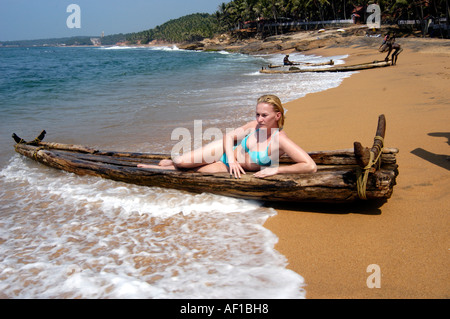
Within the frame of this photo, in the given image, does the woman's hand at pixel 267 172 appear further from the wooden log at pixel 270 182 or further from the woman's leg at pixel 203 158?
the woman's leg at pixel 203 158

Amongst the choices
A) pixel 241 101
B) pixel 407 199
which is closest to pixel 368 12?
pixel 241 101

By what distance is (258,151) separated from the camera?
355cm

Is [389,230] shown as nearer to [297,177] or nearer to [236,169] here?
[297,177]

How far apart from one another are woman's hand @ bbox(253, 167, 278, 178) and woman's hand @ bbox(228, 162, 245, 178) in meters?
0.21

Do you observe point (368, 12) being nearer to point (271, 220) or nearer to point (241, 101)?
point (241, 101)

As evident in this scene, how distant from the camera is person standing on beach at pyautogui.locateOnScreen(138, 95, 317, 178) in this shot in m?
3.33

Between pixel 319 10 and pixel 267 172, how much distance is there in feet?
215

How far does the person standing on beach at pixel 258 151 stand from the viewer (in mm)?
3334

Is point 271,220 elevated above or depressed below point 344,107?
below

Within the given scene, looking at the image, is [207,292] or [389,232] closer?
[207,292]

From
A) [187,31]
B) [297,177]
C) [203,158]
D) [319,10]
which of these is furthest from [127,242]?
[187,31]

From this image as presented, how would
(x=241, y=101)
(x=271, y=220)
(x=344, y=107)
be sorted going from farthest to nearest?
(x=241, y=101)
(x=344, y=107)
(x=271, y=220)

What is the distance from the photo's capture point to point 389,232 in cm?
298
